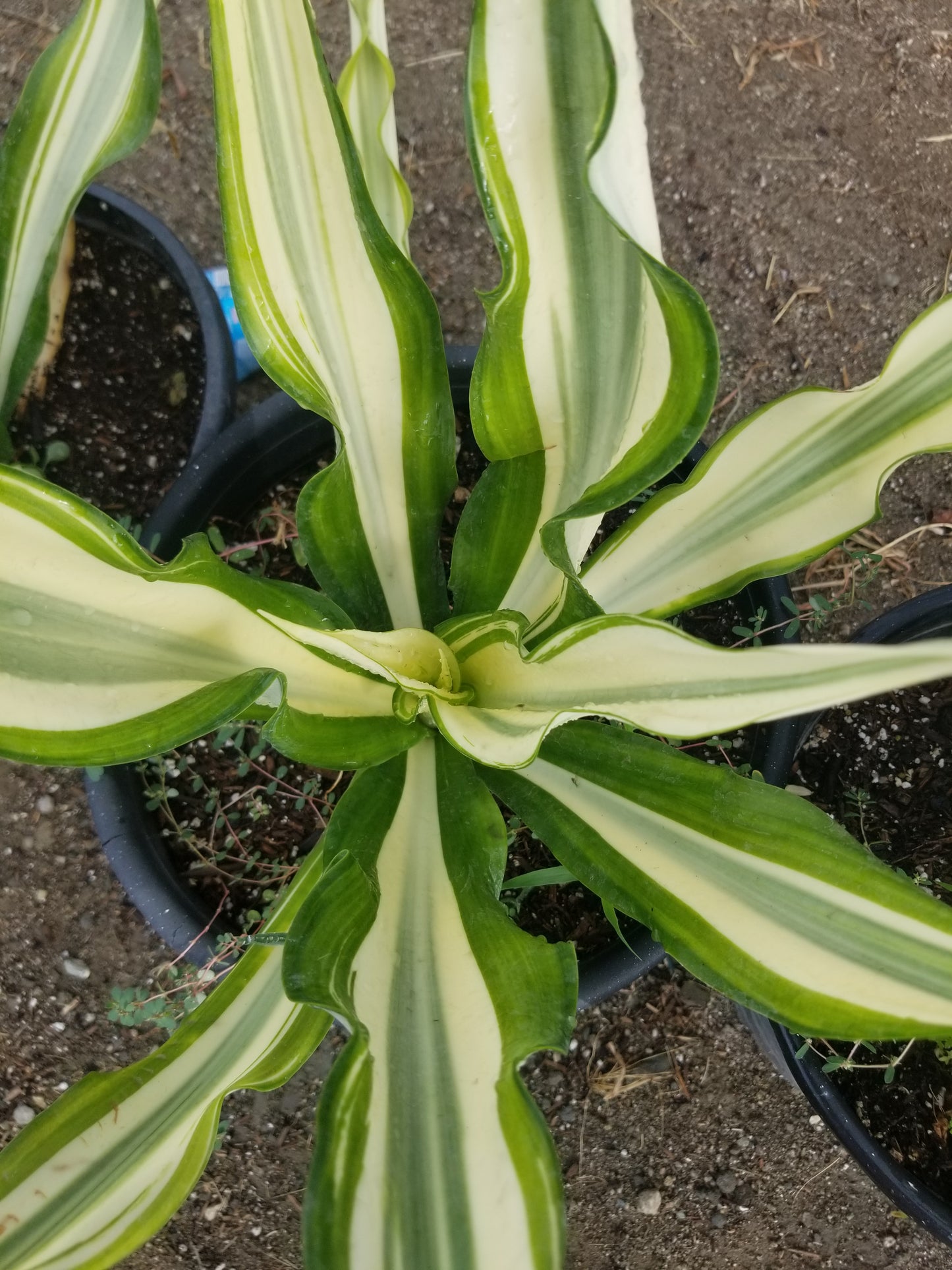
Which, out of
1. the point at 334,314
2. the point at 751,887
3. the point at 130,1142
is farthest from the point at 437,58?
the point at 130,1142

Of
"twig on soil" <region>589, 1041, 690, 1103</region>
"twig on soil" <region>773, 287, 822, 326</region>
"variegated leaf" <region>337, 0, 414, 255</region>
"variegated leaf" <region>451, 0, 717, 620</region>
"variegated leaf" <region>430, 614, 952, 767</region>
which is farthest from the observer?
"twig on soil" <region>773, 287, 822, 326</region>

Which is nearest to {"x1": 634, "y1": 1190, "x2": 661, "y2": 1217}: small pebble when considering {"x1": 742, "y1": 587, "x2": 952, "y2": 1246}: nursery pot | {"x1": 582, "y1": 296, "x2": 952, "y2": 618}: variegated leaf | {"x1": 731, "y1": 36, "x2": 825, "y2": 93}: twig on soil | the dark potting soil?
{"x1": 742, "y1": 587, "x2": 952, "y2": 1246}: nursery pot

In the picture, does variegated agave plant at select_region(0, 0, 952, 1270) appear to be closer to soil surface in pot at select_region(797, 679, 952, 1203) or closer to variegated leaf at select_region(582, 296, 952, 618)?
variegated leaf at select_region(582, 296, 952, 618)

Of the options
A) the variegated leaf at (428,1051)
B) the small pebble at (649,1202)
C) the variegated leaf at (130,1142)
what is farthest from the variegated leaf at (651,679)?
the small pebble at (649,1202)

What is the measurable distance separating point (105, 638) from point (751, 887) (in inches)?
15.9

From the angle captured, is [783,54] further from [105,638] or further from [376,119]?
Answer: [105,638]

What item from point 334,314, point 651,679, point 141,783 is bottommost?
point 651,679

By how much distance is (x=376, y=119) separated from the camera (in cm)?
74

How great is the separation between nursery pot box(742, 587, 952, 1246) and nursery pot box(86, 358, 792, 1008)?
0.33 feet

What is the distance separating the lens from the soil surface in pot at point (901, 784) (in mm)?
916

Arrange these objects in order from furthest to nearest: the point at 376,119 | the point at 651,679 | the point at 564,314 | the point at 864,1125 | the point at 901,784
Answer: the point at 901,784 → the point at 864,1125 → the point at 376,119 → the point at 564,314 → the point at 651,679

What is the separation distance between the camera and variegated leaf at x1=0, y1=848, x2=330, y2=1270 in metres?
0.55

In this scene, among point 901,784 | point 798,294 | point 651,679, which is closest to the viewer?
point 651,679

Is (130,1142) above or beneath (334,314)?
beneath
